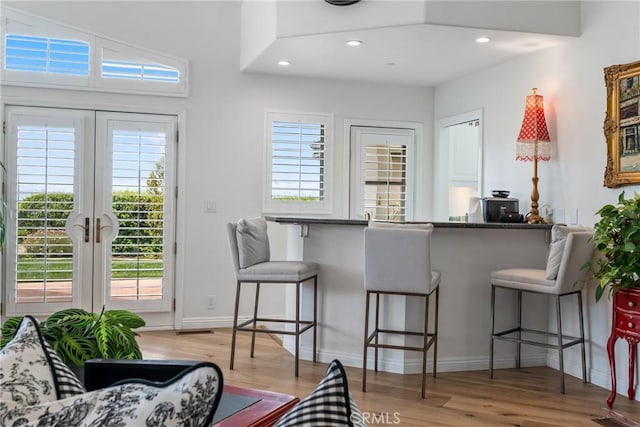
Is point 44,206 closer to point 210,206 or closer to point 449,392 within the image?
point 210,206

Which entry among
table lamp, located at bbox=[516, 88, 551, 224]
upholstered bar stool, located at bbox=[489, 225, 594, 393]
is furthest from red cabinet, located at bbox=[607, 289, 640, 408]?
table lamp, located at bbox=[516, 88, 551, 224]

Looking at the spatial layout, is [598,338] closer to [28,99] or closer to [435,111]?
[435,111]

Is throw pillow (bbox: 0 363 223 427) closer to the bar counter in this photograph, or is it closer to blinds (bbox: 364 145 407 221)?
the bar counter

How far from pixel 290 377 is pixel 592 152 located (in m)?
2.63

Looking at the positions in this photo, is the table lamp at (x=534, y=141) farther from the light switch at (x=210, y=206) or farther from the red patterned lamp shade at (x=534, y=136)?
the light switch at (x=210, y=206)

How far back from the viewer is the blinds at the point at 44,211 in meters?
5.10

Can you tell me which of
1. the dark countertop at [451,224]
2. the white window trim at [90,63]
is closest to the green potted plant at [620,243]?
the dark countertop at [451,224]

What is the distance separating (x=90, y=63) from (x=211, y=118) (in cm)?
117

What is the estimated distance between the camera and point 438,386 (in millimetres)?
3887

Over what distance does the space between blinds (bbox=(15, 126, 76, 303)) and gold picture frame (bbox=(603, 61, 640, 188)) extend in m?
4.34

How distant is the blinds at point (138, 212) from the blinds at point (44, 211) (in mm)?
396

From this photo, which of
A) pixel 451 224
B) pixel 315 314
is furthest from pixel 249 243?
pixel 451 224

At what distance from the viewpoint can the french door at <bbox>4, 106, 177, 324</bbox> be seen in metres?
5.10

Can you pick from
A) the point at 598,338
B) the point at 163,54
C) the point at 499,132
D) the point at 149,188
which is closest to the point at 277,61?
the point at 163,54
